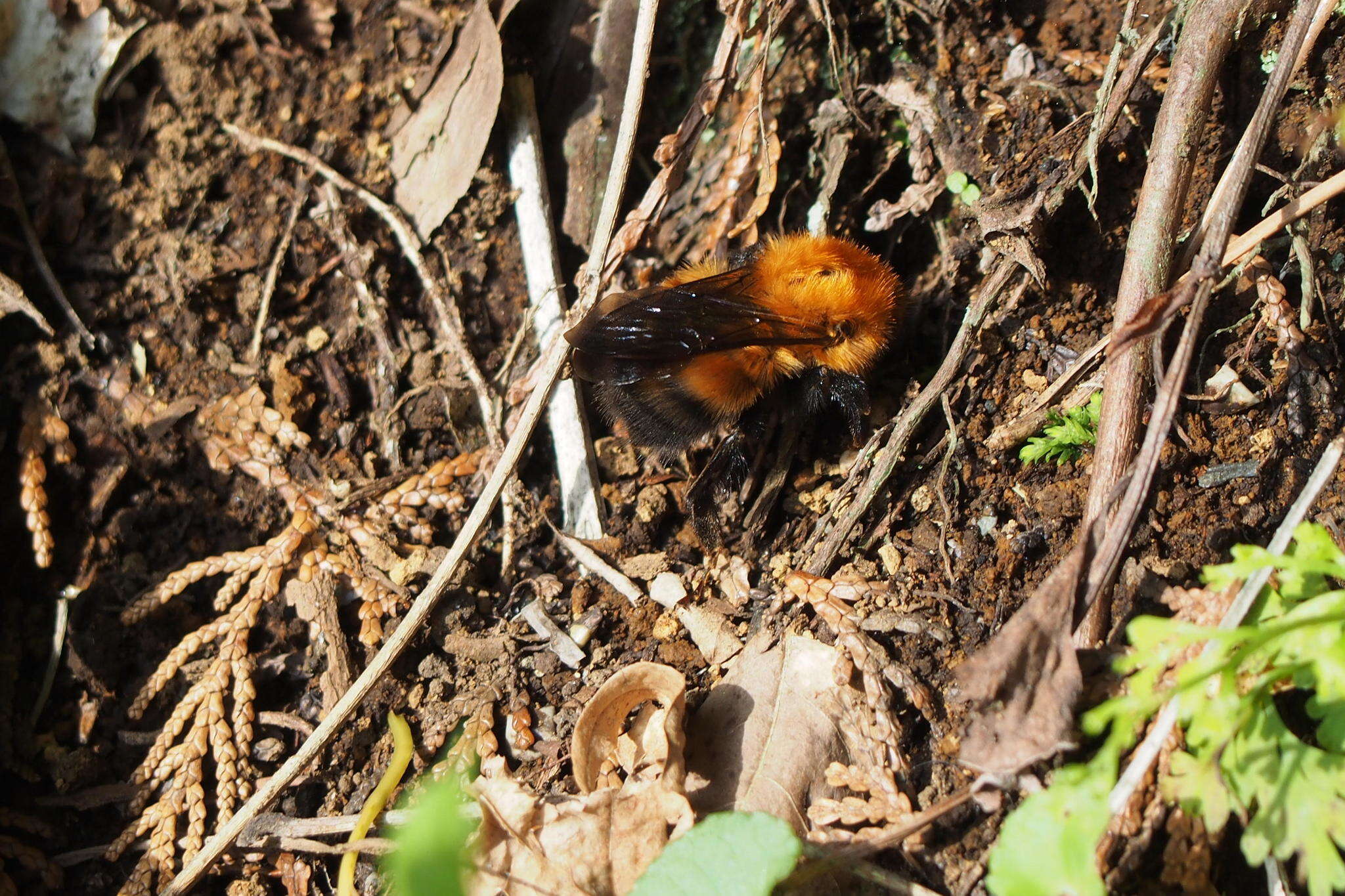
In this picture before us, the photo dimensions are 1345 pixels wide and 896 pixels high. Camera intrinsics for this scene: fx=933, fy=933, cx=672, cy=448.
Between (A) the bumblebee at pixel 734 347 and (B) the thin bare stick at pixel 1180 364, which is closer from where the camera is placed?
(B) the thin bare stick at pixel 1180 364

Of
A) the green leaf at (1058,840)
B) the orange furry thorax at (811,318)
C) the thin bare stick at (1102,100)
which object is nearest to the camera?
the green leaf at (1058,840)

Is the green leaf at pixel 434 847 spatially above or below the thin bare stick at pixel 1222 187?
below

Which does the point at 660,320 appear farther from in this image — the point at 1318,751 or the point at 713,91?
the point at 1318,751

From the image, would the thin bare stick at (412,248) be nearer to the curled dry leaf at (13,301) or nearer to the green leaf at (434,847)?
the curled dry leaf at (13,301)

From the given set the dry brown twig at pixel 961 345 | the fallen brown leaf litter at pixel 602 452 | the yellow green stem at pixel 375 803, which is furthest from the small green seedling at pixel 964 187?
the yellow green stem at pixel 375 803

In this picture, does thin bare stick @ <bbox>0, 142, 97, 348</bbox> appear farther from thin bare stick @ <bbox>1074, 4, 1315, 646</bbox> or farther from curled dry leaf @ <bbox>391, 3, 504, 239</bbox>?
thin bare stick @ <bbox>1074, 4, 1315, 646</bbox>

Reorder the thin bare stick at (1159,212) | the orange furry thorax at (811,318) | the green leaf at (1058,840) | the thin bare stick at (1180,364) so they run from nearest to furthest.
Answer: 1. the green leaf at (1058,840)
2. the thin bare stick at (1180,364)
3. the thin bare stick at (1159,212)
4. the orange furry thorax at (811,318)

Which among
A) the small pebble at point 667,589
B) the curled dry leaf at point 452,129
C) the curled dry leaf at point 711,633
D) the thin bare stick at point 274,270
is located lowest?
the curled dry leaf at point 711,633

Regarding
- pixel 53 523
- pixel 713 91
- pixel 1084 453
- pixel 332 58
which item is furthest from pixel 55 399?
pixel 1084 453
